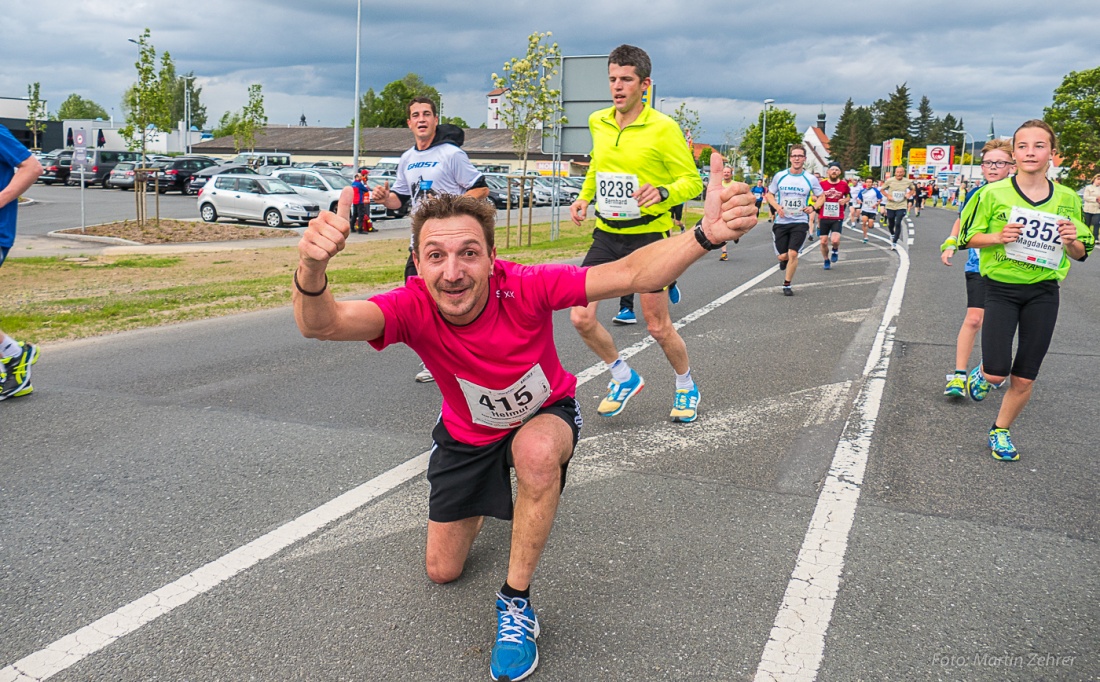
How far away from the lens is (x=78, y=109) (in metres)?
158

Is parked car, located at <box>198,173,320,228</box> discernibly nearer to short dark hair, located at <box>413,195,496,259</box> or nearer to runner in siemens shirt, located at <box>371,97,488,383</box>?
runner in siemens shirt, located at <box>371,97,488,383</box>

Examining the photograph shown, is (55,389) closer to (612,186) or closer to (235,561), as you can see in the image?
(235,561)

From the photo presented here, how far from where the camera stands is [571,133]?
849 inches

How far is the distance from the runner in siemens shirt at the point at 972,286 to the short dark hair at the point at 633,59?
7.68ft

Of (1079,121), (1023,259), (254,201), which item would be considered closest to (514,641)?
(1023,259)

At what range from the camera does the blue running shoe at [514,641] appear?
278 centimetres

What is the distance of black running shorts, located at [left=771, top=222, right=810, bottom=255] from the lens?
1277cm

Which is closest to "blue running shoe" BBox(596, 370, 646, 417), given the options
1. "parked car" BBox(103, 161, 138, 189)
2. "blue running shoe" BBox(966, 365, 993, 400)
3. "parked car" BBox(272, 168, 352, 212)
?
"blue running shoe" BBox(966, 365, 993, 400)

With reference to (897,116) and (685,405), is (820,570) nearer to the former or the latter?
(685,405)

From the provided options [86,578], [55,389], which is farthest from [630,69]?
[55,389]

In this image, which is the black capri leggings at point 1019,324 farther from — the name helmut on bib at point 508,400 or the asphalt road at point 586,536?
the name helmut on bib at point 508,400

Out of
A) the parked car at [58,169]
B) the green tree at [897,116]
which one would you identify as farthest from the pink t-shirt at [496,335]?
the green tree at [897,116]

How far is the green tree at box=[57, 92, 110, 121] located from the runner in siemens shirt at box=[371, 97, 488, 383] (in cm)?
16942

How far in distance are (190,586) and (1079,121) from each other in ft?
195
